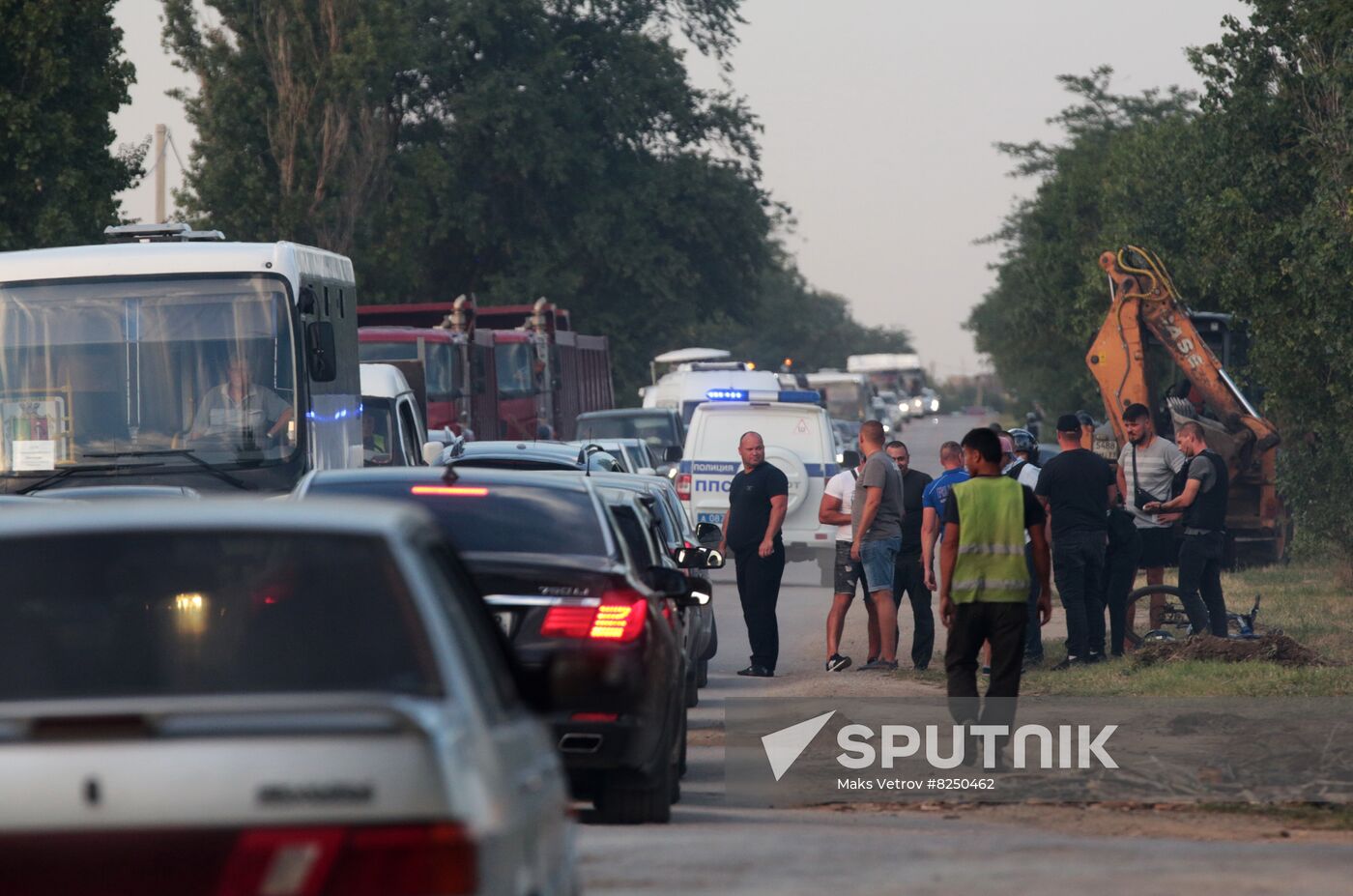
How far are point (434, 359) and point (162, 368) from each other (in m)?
17.4

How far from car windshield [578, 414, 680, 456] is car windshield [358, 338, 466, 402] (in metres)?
3.51

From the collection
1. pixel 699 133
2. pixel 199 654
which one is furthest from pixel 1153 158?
pixel 199 654

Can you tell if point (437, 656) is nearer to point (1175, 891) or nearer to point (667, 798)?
point (1175, 891)

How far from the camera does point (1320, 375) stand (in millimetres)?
22328

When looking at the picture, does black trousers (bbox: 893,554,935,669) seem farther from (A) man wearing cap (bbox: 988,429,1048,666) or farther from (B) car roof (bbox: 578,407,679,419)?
(B) car roof (bbox: 578,407,679,419)

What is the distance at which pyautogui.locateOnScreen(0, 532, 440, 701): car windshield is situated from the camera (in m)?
4.80

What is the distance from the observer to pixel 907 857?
7.54 m

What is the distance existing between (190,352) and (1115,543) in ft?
24.3

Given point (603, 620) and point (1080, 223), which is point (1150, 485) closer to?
point (603, 620)

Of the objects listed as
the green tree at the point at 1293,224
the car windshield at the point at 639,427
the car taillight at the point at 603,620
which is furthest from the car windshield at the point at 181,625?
the car windshield at the point at 639,427

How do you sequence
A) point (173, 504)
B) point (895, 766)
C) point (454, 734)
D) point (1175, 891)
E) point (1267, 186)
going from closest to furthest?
point (454, 734)
point (173, 504)
point (1175, 891)
point (895, 766)
point (1267, 186)

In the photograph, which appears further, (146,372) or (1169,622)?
(1169,622)

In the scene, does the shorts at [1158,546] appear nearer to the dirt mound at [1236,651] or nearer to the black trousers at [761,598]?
the dirt mound at [1236,651]

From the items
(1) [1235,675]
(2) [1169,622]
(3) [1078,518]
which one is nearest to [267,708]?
(1) [1235,675]
